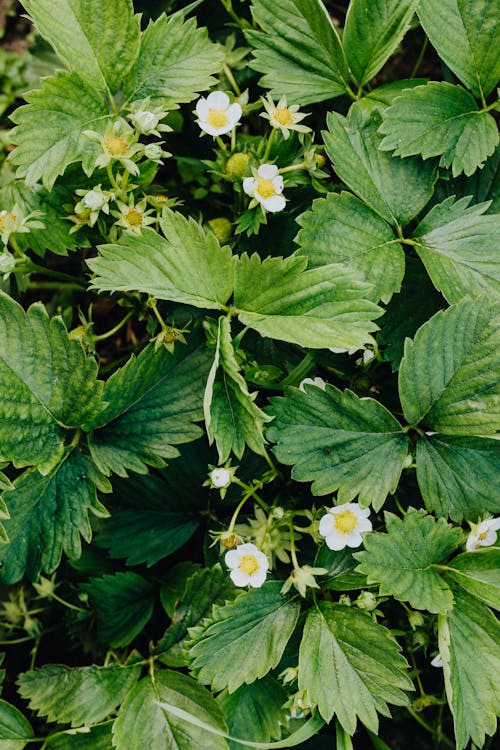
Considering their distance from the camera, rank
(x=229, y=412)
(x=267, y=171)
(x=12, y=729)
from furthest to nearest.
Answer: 1. (x=12, y=729)
2. (x=267, y=171)
3. (x=229, y=412)

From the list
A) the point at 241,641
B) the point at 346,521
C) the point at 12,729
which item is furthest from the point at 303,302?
the point at 12,729

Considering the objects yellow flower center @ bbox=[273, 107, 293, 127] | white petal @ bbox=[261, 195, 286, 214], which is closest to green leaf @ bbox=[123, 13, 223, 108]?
yellow flower center @ bbox=[273, 107, 293, 127]

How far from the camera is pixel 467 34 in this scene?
1.40m

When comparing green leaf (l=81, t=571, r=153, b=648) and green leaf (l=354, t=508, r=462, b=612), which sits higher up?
green leaf (l=354, t=508, r=462, b=612)

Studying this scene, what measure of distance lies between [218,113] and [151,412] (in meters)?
0.61

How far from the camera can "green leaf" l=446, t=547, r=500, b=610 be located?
4.10ft

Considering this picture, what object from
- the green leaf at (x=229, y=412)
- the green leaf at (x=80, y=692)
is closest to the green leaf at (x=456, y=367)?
the green leaf at (x=229, y=412)

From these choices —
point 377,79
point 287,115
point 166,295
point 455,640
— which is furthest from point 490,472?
point 377,79

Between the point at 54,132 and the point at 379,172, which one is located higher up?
the point at 54,132

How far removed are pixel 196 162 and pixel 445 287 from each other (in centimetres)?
67

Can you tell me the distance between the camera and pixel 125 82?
1.41 m

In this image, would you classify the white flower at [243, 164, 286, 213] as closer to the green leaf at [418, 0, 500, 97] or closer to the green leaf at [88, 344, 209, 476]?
the green leaf at [88, 344, 209, 476]

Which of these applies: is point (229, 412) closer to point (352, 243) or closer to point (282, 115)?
point (352, 243)

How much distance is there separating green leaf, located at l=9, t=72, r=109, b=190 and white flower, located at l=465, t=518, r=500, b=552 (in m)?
1.00
